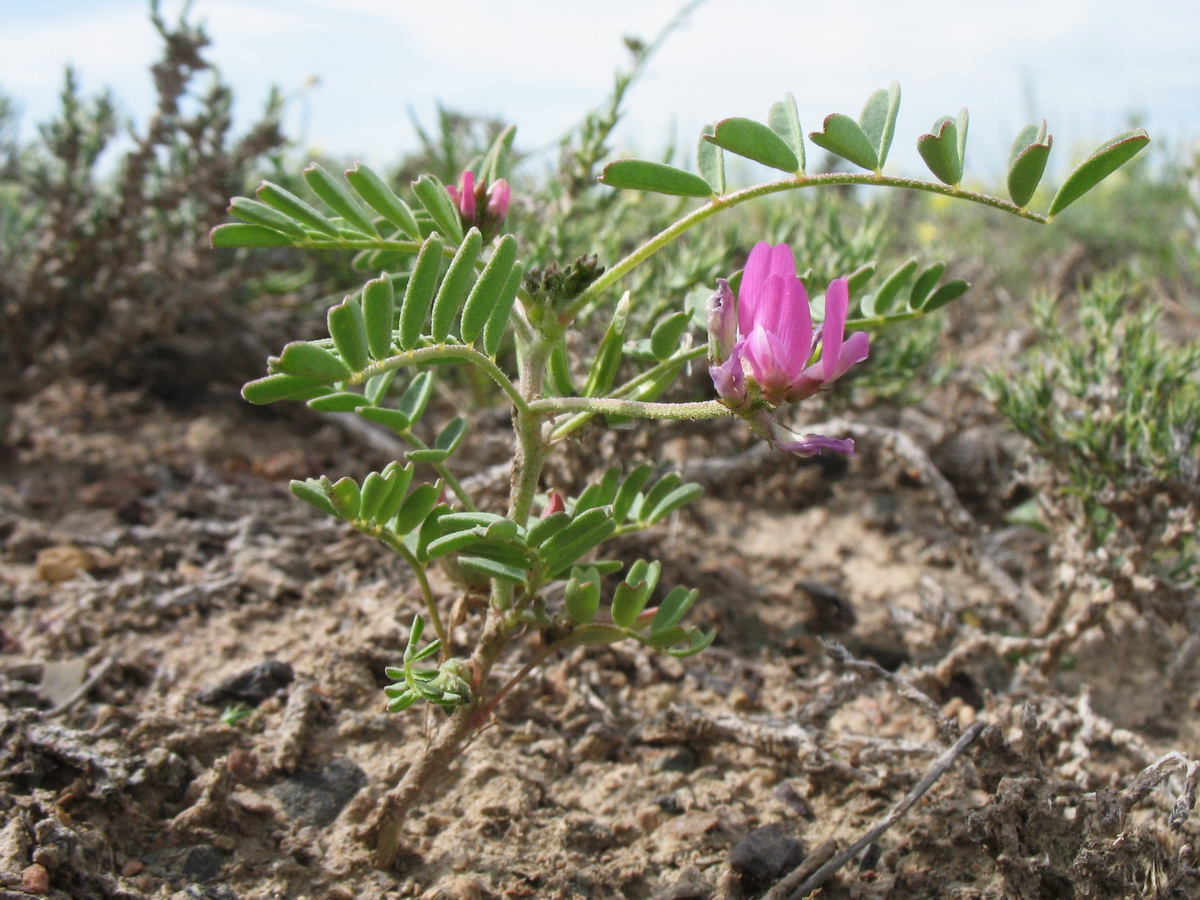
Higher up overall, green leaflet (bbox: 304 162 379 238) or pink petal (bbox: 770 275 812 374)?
green leaflet (bbox: 304 162 379 238)

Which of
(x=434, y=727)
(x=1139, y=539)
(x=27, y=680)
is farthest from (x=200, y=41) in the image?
(x=1139, y=539)

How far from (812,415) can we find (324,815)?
1659 millimetres

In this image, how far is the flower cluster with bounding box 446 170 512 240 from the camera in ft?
4.33

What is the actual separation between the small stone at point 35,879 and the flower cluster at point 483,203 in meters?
1.05

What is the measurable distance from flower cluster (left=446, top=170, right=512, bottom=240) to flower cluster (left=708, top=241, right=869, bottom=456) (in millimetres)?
431

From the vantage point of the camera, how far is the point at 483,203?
1.34m

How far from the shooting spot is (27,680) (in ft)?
6.12

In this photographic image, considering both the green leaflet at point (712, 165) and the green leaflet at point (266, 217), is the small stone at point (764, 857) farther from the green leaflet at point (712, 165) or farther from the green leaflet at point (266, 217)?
the green leaflet at point (266, 217)

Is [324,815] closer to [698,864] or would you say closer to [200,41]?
[698,864]

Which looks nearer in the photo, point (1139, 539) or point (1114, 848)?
point (1114, 848)

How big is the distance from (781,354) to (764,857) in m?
0.90

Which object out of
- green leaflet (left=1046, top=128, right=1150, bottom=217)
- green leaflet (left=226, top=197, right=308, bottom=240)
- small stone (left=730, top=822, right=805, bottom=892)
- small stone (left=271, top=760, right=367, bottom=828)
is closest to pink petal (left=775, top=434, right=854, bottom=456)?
green leaflet (left=1046, top=128, right=1150, bottom=217)

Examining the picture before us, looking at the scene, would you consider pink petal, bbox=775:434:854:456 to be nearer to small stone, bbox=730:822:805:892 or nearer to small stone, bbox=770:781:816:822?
small stone, bbox=730:822:805:892

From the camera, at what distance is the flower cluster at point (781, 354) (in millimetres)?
992
